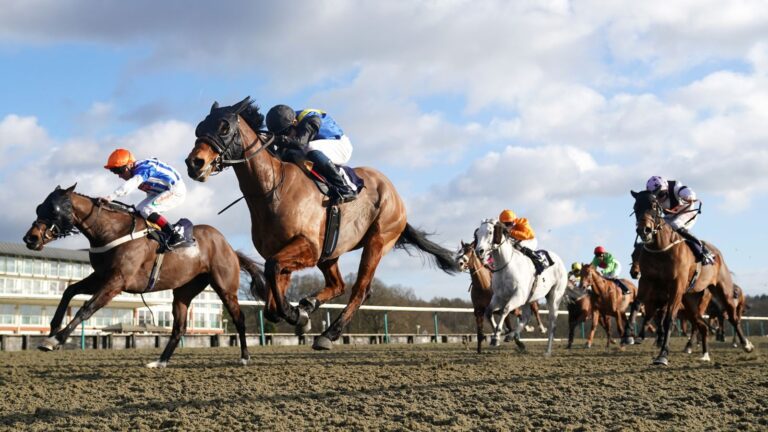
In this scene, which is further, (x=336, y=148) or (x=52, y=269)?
(x=52, y=269)

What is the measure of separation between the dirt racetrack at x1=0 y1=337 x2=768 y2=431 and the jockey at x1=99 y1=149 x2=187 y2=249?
1.68 m

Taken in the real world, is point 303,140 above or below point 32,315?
above

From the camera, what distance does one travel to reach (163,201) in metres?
9.04

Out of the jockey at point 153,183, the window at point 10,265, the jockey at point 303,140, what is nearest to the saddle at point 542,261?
the jockey at point 153,183

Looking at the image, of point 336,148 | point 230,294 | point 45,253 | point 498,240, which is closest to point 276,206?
point 336,148

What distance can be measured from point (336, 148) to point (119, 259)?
2.86 metres

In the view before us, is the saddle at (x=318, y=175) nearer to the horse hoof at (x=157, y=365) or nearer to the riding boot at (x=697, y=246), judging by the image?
the horse hoof at (x=157, y=365)

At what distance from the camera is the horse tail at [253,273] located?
10320 mm

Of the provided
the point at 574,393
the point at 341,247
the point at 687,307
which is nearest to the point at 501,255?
the point at 687,307

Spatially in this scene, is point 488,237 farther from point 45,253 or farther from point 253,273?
point 45,253

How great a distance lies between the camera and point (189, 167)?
5.65 m

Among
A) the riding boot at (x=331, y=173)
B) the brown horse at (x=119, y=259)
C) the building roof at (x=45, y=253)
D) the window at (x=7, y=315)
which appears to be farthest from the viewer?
the building roof at (x=45, y=253)

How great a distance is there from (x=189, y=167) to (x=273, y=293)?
109 centimetres

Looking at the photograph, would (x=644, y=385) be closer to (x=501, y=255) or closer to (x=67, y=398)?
(x=67, y=398)
